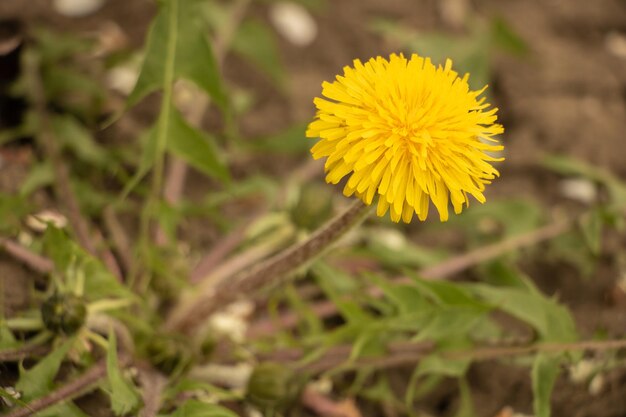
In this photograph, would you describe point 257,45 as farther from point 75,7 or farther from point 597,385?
point 597,385

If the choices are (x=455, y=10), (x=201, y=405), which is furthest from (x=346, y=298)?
(x=455, y=10)

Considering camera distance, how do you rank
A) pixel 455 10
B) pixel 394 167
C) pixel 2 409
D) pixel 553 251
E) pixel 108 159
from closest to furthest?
pixel 394 167 → pixel 2 409 → pixel 108 159 → pixel 553 251 → pixel 455 10

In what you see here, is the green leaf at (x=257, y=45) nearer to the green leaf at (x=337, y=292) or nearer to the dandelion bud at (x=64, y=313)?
the green leaf at (x=337, y=292)

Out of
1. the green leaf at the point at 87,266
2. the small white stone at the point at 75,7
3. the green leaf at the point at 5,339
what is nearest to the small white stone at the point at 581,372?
the green leaf at the point at 87,266

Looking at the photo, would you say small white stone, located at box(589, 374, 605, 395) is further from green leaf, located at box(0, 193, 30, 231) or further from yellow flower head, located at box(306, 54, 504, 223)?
green leaf, located at box(0, 193, 30, 231)

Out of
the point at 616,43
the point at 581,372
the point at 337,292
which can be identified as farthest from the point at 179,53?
the point at 616,43

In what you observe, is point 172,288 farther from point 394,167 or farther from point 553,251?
point 553,251

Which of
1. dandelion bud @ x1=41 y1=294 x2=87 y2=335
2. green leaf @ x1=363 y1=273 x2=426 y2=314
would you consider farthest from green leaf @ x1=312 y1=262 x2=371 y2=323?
dandelion bud @ x1=41 y1=294 x2=87 y2=335
